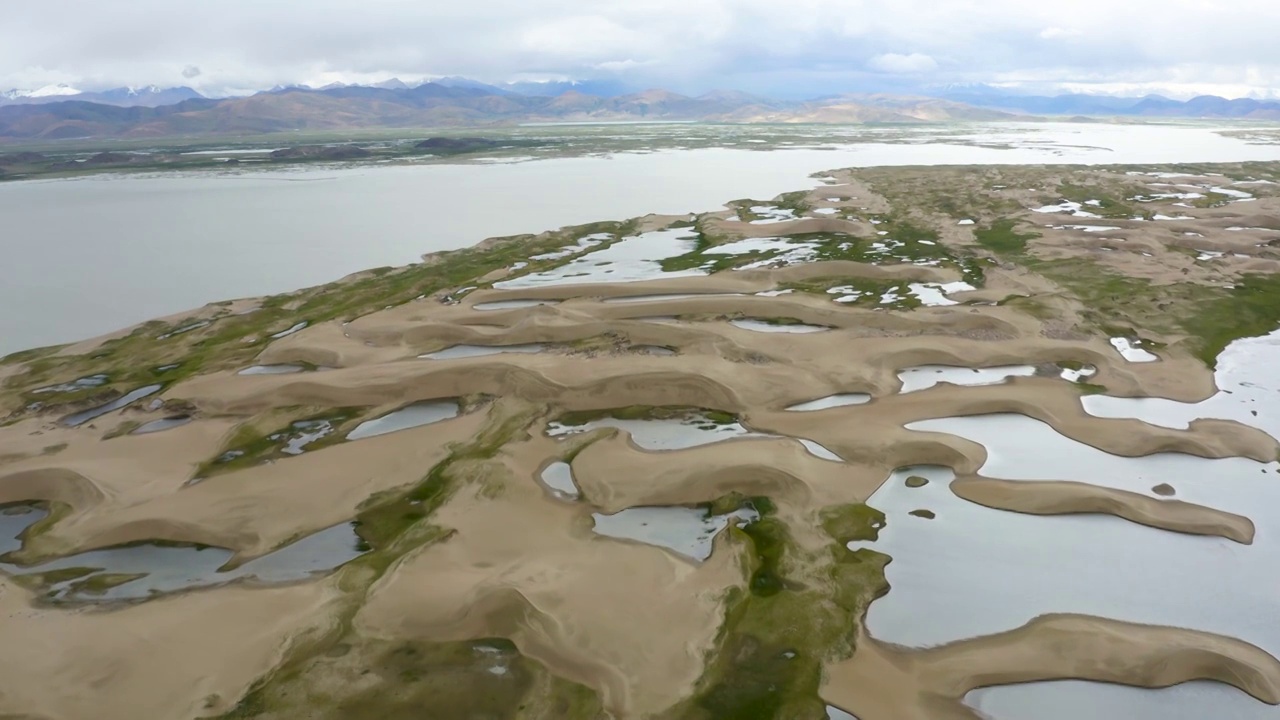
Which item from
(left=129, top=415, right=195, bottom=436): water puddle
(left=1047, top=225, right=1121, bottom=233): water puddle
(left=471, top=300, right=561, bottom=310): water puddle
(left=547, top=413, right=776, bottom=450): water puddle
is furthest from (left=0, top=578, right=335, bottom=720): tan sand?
(left=1047, top=225, right=1121, bottom=233): water puddle

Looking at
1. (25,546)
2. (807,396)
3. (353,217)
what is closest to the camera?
(25,546)

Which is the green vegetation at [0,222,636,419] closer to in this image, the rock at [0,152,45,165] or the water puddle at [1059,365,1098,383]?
the water puddle at [1059,365,1098,383]

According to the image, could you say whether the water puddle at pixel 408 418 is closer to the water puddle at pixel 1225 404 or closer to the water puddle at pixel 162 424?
the water puddle at pixel 162 424

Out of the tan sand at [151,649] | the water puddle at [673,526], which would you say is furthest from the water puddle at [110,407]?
the water puddle at [673,526]

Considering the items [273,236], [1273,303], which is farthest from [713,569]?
[273,236]

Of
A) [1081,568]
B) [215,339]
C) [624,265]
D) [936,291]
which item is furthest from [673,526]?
[624,265]

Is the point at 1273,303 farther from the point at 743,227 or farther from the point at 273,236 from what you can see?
the point at 273,236
